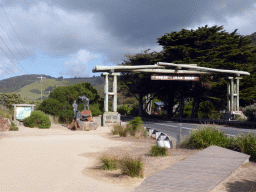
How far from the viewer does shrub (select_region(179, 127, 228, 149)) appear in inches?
364

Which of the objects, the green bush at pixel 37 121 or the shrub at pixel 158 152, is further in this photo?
the green bush at pixel 37 121

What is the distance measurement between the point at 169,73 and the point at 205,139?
1665 cm

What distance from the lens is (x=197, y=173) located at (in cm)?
601

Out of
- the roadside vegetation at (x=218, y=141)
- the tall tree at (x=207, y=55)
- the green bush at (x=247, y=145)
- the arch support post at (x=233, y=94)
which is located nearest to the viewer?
the green bush at (x=247, y=145)

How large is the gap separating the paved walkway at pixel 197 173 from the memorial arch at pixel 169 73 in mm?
15355

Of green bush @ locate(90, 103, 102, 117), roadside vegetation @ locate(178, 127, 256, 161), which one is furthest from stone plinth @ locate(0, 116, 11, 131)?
roadside vegetation @ locate(178, 127, 256, 161)

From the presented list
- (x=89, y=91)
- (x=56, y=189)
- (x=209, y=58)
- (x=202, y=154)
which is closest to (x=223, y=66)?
(x=209, y=58)

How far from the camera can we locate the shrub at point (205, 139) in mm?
9234

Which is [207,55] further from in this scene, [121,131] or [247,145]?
[247,145]

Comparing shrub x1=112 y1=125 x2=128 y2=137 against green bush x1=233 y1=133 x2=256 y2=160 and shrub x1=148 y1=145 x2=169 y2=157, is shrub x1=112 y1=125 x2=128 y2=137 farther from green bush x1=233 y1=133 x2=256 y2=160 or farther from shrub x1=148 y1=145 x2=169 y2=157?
green bush x1=233 y1=133 x2=256 y2=160

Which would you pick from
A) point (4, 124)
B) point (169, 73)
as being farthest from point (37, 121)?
point (169, 73)

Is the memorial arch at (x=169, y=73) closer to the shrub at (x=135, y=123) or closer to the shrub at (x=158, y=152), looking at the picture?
the shrub at (x=135, y=123)

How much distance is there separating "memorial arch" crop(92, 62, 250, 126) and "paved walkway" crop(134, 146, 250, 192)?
50.4 feet

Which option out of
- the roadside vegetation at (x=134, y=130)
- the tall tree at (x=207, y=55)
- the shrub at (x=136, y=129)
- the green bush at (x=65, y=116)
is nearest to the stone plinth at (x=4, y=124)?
the green bush at (x=65, y=116)
